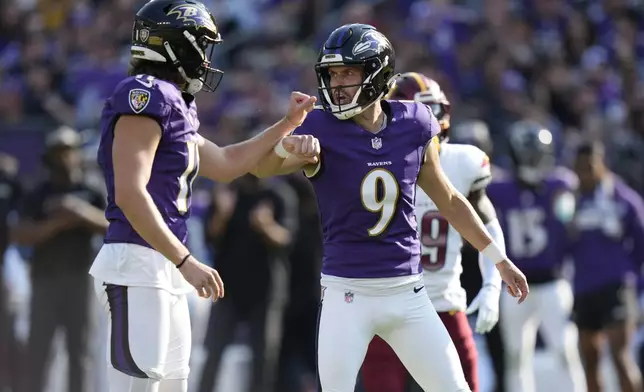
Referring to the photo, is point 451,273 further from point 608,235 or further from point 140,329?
point 608,235

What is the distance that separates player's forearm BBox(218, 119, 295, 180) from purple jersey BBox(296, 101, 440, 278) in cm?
14

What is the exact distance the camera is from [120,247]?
4672 millimetres

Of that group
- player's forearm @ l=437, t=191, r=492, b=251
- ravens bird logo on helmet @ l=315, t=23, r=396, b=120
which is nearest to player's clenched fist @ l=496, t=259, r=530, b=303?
player's forearm @ l=437, t=191, r=492, b=251

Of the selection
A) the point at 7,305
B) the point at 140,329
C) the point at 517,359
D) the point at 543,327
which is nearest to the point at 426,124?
the point at 140,329

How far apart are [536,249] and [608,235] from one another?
75 centimetres

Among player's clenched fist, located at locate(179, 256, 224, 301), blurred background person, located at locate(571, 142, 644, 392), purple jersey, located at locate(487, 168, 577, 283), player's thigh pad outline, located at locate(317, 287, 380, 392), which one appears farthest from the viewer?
blurred background person, located at locate(571, 142, 644, 392)

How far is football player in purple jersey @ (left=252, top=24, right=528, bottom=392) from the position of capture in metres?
4.79

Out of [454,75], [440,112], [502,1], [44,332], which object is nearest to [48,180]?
[44,332]

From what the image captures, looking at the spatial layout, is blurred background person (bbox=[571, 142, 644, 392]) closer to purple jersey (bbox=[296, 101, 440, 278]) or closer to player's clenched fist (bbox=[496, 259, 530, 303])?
player's clenched fist (bbox=[496, 259, 530, 303])

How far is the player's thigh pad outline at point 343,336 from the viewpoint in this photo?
4758 millimetres

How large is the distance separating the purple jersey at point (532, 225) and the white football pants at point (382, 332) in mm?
3845

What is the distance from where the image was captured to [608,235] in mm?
9039

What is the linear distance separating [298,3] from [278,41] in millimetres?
896

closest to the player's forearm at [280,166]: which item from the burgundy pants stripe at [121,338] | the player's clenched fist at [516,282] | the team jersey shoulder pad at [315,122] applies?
the team jersey shoulder pad at [315,122]
